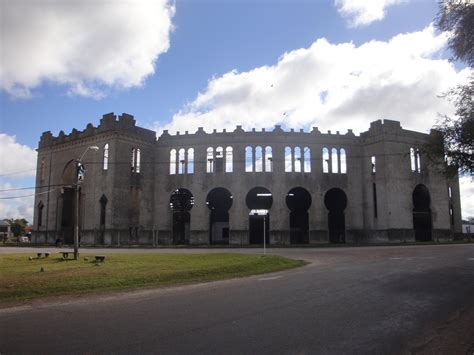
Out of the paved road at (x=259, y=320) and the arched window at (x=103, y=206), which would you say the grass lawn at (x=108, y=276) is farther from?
the arched window at (x=103, y=206)

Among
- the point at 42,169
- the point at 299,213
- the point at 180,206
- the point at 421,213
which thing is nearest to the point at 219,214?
the point at 180,206

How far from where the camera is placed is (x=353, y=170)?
61.3m

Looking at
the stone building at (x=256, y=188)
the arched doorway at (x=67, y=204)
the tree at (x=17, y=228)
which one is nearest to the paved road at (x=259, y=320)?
the stone building at (x=256, y=188)

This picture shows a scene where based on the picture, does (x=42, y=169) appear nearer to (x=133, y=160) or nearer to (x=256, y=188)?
(x=133, y=160)

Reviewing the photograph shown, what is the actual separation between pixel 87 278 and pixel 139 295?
3.68 m

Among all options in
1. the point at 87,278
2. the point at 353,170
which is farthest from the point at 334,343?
the point at 353,170

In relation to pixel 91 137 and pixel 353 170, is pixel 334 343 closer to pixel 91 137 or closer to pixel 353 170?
pixel 353 170

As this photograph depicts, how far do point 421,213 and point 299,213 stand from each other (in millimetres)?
17358

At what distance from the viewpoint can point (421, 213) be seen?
61.3 metres

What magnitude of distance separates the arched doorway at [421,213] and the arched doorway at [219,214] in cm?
2736

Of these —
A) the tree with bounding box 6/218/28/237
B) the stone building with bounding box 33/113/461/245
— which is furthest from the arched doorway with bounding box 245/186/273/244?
the tree with bounding box 6/218/28/237

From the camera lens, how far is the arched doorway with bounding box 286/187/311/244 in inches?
2448

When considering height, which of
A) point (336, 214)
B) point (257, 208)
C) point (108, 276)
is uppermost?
point (257, 208)

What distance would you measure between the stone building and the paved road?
4315 centimetres
